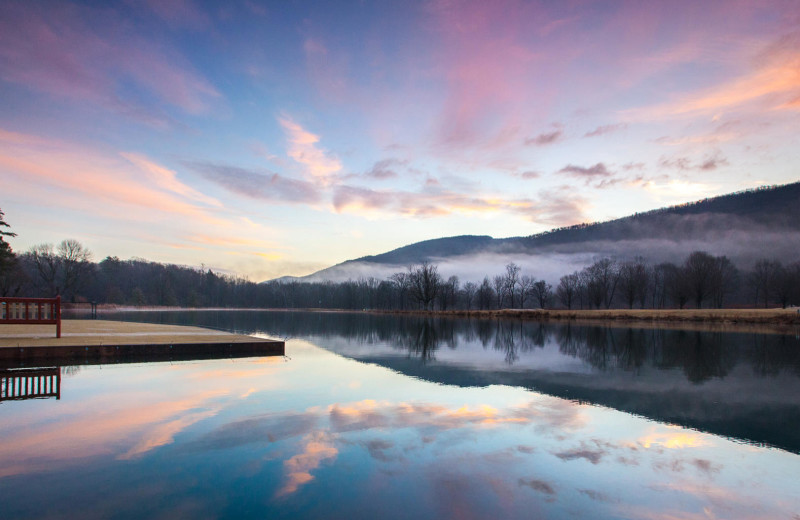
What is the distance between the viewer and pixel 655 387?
568 inches

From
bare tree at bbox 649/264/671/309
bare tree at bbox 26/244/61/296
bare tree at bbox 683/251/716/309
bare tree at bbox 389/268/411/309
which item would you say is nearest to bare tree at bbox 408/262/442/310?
bare tree at bbox 389/268/411/309

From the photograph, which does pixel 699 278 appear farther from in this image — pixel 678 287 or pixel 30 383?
pixel 30 383

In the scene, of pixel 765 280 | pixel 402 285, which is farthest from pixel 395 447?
pixel 402 285

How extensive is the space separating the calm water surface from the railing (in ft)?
1.57

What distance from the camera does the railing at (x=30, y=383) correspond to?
1124cm

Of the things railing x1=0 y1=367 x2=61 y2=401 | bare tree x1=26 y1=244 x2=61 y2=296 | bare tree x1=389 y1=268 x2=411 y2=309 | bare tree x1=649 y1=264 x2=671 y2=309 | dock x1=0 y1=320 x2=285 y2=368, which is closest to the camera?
railing x1=0 y1=367 x2=61 y2=401

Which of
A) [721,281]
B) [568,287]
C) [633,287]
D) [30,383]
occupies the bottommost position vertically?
[30,383]

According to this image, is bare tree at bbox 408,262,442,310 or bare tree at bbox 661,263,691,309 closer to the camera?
bare tree at bbox 661,263,691,309

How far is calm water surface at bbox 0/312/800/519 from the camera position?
5902 mm

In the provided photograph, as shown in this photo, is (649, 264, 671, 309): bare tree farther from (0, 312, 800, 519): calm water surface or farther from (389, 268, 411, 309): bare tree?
(0, 312, 800, 519): calm water surface

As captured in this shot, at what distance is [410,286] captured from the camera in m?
122

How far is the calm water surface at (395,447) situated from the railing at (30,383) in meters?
0.48

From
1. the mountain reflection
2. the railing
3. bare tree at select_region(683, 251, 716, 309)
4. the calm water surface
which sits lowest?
the mountain reflection

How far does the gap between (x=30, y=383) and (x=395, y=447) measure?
1146cm
